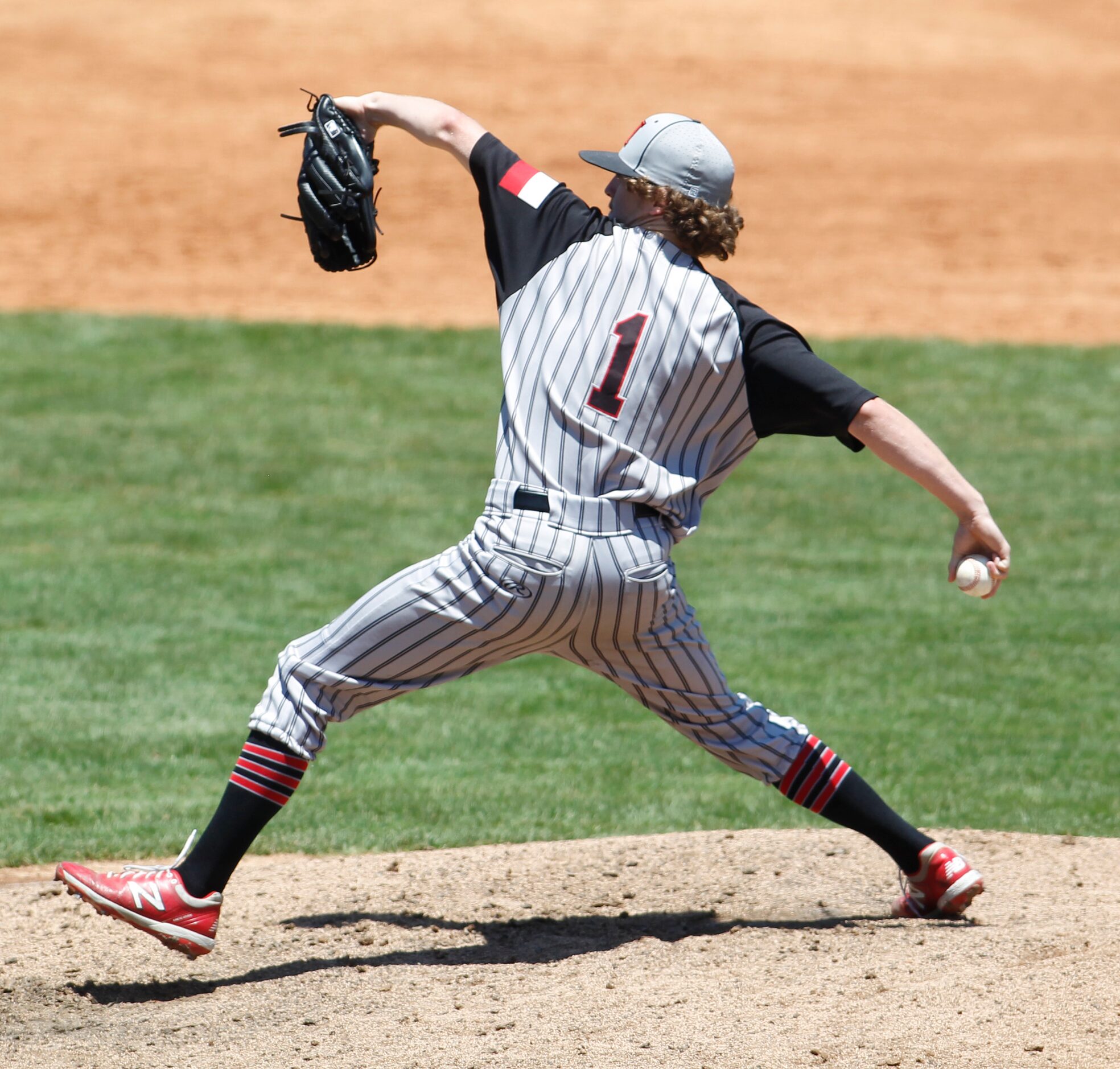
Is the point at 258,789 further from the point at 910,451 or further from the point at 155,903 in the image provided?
the point at 910,451

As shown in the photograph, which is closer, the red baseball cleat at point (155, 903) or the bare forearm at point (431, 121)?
the red baseball cleat at point (155, 903)

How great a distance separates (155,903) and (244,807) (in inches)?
11.3

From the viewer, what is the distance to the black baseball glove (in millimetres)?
4125

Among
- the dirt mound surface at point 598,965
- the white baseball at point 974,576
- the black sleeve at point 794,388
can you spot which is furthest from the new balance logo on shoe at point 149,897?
the white baseball at point 974,576

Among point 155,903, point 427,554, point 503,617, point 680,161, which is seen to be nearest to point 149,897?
point 155,903

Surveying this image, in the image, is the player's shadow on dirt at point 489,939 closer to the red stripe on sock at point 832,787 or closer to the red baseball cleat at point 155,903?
the red baseball cleat at point 155,903

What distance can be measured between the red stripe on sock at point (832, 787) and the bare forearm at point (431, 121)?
5.73ft

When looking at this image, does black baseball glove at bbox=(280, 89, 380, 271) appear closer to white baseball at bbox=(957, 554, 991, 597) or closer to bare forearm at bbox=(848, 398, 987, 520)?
bare forearm at bbox=(848, 398, 987, 520)

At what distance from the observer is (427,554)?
28.3ft

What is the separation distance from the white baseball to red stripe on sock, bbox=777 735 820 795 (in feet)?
1.84

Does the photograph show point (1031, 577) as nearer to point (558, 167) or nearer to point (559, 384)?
point (559, 384)

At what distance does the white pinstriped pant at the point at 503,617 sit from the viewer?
3645 mm

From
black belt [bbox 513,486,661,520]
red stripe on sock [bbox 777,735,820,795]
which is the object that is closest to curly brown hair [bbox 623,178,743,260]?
black belt [bbox 513,486,661,520]

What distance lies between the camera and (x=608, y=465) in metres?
3.65
